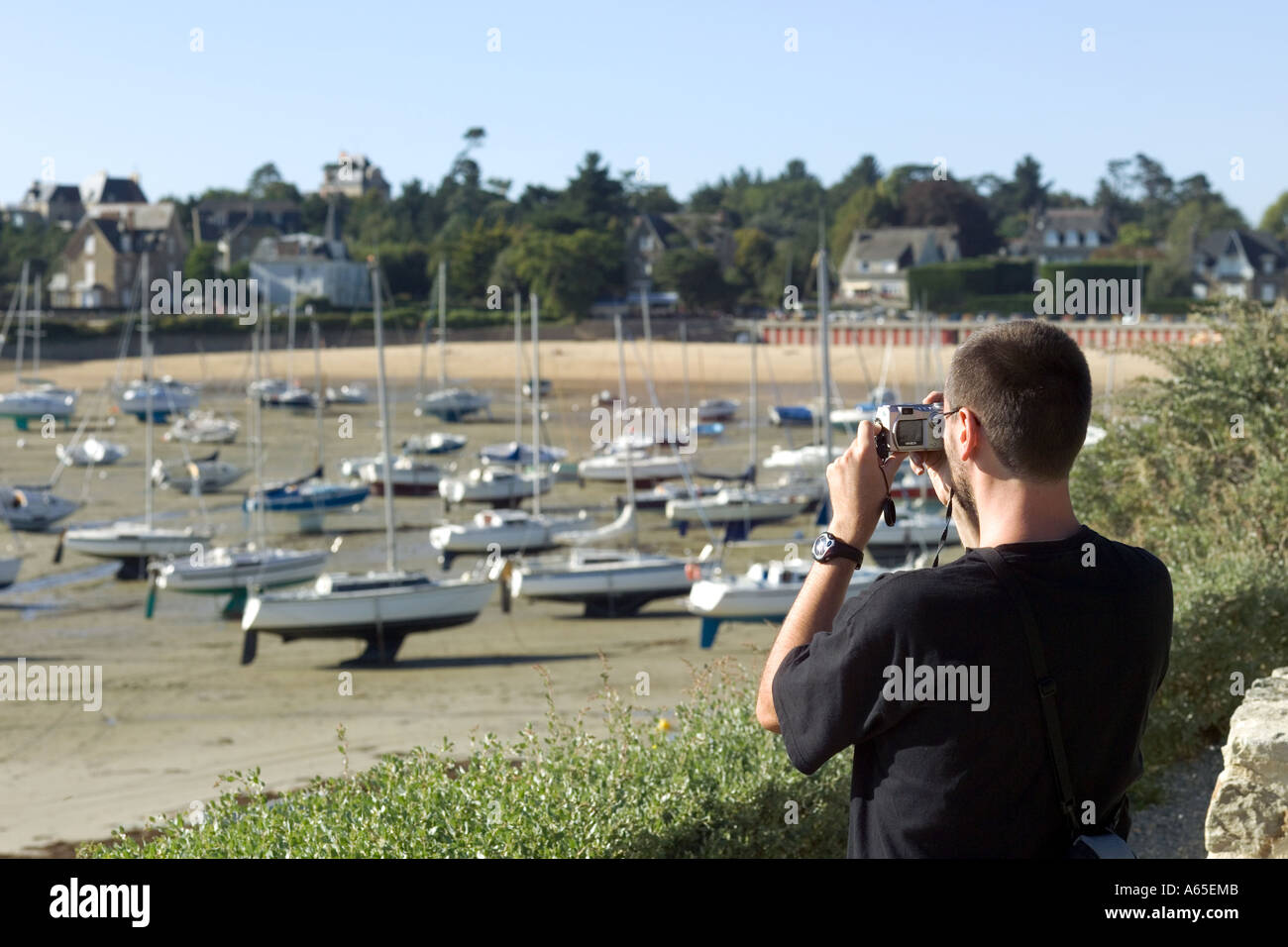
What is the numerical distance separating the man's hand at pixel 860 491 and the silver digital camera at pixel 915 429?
41 mm

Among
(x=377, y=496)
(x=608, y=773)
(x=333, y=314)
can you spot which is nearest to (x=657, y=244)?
(x=333, y=314)

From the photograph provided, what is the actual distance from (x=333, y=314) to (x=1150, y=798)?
88.2m

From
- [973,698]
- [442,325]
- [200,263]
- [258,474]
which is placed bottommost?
[258,474]

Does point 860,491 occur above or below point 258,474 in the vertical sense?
above

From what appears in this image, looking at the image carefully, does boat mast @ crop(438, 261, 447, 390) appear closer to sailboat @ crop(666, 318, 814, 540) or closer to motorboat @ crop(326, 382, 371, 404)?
motorboat @ crop(326, 382, 371, 404)

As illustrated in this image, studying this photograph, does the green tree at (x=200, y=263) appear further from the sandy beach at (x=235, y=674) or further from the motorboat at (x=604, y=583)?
the motorboat at (x=604, y=583)

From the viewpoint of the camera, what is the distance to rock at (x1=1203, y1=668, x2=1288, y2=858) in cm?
510

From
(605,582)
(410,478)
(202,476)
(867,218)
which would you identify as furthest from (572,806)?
(867,218)

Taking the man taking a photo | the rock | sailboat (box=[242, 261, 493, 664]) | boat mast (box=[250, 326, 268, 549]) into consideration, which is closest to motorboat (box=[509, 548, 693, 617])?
sailboat (box=[242, 261, 493, 664])

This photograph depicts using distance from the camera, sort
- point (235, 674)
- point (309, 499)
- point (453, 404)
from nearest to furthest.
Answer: point (235, 674), point (309, 499), point (453, 404)

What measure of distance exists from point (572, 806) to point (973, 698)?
9.08 ft

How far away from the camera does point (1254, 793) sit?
5.15 metres

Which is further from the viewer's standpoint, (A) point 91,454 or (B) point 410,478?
(A) point 91,454

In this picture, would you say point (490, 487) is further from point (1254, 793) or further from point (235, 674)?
point (1254, 793)
